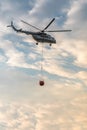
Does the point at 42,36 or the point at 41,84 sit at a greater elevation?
the point at 42,36

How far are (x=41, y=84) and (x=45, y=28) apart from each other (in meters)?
42.0

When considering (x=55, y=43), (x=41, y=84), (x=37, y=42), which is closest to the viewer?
(x=41, y=84)

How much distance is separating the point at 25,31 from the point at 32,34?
282cm

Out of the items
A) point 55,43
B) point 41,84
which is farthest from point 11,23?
point 41,84

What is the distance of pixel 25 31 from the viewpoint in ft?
565

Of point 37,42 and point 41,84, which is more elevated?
point 37,42

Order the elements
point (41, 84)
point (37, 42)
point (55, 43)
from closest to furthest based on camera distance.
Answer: point (41, 84), point (37, 42), point (55, 43)

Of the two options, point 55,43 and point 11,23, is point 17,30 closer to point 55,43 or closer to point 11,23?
point 11,23

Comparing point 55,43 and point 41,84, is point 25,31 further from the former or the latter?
point 41,84

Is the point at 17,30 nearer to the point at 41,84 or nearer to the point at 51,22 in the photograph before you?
the point at 51,22

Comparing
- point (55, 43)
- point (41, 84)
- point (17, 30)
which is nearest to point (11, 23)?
point (17, 30)

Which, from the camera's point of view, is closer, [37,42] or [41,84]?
[41,84]

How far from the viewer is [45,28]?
181m

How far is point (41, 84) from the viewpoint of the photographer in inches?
5659
